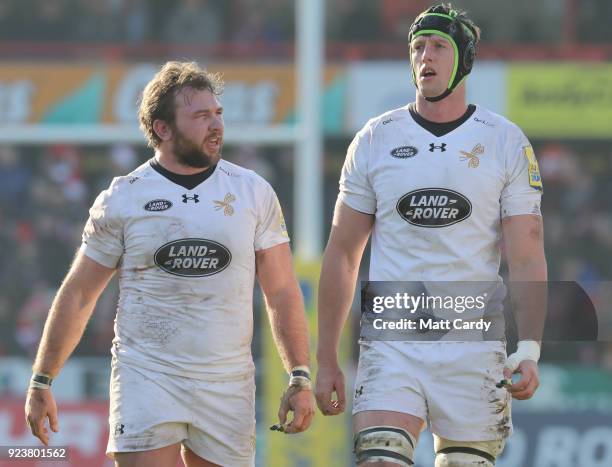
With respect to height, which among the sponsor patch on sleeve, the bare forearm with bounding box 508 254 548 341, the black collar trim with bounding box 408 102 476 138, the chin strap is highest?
the chin strap

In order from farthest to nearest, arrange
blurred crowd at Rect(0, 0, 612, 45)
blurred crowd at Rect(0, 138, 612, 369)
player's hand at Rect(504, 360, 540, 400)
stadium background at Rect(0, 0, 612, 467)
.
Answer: blurred crowd at Rect(0, 0, 612, 45) → blurred crowd at Rect(0, 138, 612, 369) → stadium background at Rect(0, 0, 612, 467) → player's hand at Rect(504, 360, 540, 400)

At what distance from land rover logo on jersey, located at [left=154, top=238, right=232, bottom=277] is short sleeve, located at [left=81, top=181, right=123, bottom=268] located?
183 mm

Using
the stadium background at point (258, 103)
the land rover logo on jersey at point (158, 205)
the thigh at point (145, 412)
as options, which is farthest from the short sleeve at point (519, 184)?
the stadium background at point (258, 103)

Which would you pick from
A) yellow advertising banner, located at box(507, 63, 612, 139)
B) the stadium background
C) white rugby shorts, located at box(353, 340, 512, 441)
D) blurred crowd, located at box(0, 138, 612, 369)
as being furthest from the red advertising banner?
yellow advertising banner, located at box(507, 63, 612, 139)

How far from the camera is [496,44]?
1845 cm

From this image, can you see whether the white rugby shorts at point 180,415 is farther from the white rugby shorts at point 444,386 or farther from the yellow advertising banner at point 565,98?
the yellow advertising banner at point 565,98

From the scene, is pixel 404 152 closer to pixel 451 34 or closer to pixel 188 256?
pixel 451 34

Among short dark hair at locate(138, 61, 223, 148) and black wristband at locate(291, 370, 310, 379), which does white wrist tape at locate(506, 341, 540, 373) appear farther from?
short dark hair at locate(138, 61, 223, 148)

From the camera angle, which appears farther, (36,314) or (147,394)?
(36,314)

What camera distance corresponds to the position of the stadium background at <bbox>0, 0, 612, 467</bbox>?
15.4m

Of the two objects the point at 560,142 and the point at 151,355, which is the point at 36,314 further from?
the point at 151,355

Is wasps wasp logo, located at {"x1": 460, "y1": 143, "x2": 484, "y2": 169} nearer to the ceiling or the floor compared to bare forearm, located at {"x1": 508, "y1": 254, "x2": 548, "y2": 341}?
nearer to the ceiling

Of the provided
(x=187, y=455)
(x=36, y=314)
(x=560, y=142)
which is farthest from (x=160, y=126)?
(x=560, y=142)

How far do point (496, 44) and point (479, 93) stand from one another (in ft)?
7.85
